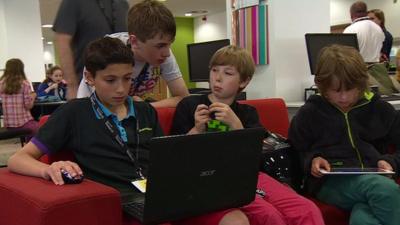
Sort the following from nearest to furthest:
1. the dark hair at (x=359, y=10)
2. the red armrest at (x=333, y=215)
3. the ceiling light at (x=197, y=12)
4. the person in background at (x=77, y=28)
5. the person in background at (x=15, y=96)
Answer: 1. the red armrest at (x=333, y=215)
2. the person in background at (x=77, y=28)
3. the dark hair at (x=359, y=10)
4. the person in background at (x=15, y=96)
5. the ceiling light at (x=197, y=12)

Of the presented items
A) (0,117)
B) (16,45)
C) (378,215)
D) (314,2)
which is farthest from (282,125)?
(16,45)

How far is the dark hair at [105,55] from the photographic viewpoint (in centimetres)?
161

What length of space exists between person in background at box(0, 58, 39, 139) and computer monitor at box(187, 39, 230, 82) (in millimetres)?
2384

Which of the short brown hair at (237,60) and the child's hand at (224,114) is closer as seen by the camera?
the child's hand at (224,114)

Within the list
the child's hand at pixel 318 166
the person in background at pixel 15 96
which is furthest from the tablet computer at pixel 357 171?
the person in background at pixel 15 96

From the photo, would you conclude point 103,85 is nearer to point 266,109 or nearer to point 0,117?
point 266,109

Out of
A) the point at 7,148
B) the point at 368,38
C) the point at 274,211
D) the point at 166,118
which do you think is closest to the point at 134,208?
the point at 274,211

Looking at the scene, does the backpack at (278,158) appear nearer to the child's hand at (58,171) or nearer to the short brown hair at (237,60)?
the short brown hair at (237,60)

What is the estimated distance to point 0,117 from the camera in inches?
250

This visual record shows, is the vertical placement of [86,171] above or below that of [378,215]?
above

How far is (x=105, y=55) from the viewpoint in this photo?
5.26 ft

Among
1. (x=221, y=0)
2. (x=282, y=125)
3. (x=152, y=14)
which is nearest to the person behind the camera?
(x=152, y=14)

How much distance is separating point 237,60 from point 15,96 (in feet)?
13.7

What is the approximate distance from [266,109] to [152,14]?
88 centimetres
